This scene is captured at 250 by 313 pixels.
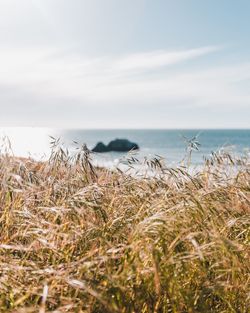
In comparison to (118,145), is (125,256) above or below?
above

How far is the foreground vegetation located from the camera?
3.25 m

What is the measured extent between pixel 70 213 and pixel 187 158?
2.94 metres

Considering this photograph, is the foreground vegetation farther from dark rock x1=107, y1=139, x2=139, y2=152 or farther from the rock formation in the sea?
dark rock x1=107, y1=139, x2=139, y2=152

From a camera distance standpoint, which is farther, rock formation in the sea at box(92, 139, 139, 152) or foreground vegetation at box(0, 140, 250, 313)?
rock formation in the sea at box(92, 139, 139, 152)

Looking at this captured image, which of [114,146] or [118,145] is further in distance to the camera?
[118,145]

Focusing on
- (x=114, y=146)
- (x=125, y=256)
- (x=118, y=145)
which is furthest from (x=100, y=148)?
(x=125, y=256)

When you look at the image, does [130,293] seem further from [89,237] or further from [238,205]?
[238,205]

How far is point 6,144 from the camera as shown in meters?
6.44

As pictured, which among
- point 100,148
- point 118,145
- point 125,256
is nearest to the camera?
point 125,256

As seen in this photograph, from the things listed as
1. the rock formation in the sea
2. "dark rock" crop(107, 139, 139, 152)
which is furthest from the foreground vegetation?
"dark rock" crop(107, 139, 139, 152)

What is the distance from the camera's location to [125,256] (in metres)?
3.42

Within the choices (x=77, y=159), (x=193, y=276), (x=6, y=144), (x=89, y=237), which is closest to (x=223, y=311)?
(x=193, y=276)

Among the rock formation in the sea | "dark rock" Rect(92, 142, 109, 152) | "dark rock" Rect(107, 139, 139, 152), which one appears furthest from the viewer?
"dark rock" Rect(107, 139, 139, 152)

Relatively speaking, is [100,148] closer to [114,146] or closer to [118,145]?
[114,146]
